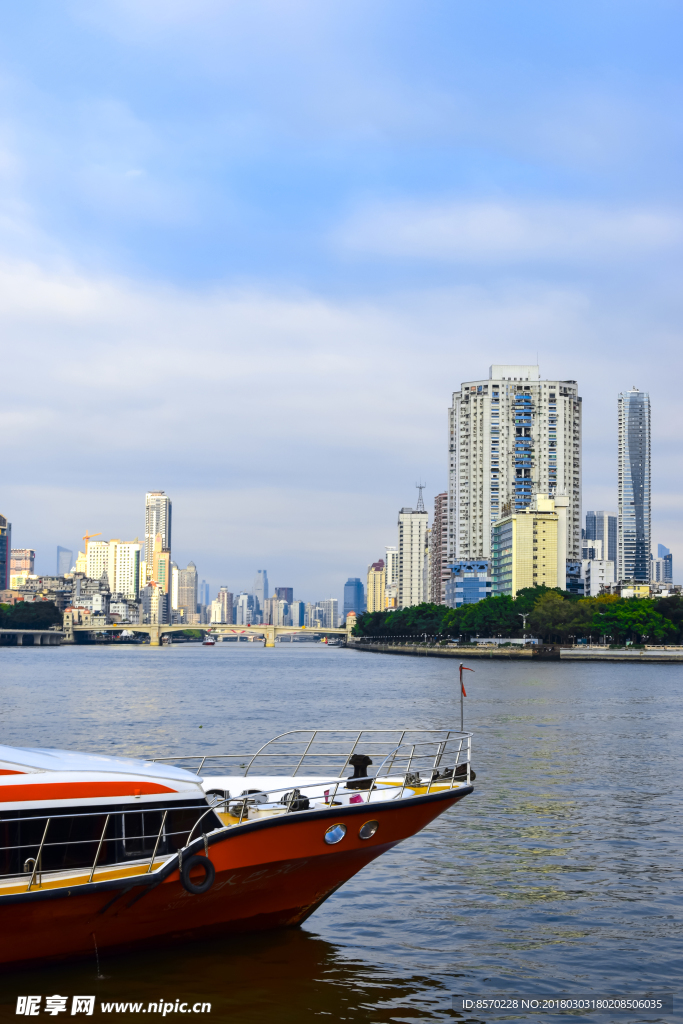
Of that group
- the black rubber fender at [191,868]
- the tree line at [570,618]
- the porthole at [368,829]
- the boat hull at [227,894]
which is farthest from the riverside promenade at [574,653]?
the black rubber fender at [191,868]

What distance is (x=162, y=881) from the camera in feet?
37.1

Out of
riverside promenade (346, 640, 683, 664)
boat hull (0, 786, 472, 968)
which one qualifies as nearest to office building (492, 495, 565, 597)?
riverside promenade (346, 640, 683, 664)

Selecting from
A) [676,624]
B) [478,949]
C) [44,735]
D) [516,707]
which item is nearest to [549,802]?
[478,949]

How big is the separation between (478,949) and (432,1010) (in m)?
2.17

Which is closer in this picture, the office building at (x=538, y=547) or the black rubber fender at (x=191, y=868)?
the black rubber fender at (x=191, y=868)

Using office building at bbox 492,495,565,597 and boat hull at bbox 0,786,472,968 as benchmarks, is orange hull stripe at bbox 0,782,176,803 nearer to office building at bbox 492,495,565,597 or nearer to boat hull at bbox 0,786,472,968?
boat hull at bbox 0,786,472,968

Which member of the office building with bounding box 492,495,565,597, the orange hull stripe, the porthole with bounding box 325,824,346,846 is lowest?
the porthole with bounding box 325,824,346,846

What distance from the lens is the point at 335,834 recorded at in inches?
483

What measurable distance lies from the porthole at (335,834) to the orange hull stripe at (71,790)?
87.0 inches

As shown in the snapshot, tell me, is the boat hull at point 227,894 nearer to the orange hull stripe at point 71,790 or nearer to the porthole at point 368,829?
the porthole at point 368,829

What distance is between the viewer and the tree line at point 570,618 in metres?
132

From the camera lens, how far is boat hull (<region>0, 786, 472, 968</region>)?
35.9 feet

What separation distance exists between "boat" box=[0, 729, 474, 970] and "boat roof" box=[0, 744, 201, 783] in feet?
0.06

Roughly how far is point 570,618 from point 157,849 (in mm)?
131711
